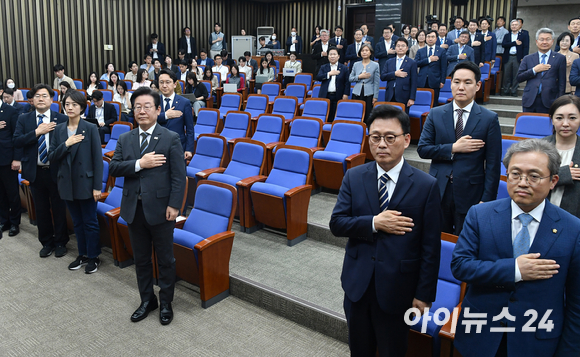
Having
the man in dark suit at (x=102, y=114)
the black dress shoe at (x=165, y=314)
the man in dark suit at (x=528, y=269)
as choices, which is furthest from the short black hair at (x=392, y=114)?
the man in dark suit at (x=102, y=114)

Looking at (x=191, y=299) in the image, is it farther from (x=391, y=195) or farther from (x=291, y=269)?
(x=391, y=195)

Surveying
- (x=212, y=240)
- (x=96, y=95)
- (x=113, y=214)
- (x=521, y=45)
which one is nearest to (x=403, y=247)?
(x=212, y=240)

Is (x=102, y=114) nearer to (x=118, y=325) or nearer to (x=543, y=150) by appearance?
(x=118, y=325)

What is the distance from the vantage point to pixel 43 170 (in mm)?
2668

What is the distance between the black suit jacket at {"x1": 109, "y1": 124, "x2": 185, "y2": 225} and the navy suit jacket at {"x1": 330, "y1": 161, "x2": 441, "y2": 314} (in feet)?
3.24

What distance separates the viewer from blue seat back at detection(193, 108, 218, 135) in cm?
423

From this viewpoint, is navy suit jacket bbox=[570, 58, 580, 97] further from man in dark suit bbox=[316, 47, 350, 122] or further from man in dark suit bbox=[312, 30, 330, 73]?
man in dark suit bbox=[312, 30, 330, 73]

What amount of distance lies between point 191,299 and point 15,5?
6.72 metres

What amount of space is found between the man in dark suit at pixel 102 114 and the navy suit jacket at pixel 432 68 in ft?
11.0

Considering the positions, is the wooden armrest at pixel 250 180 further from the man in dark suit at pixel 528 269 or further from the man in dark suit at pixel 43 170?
the man in dark suit at pixel 528 269

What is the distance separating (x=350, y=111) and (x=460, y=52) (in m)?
1.76

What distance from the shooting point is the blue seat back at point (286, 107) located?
437 centimetres

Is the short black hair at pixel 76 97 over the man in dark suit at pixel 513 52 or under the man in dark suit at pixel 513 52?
under

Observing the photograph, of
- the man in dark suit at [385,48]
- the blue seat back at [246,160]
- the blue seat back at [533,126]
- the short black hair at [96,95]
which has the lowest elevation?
the blue seat back at [246,160]
